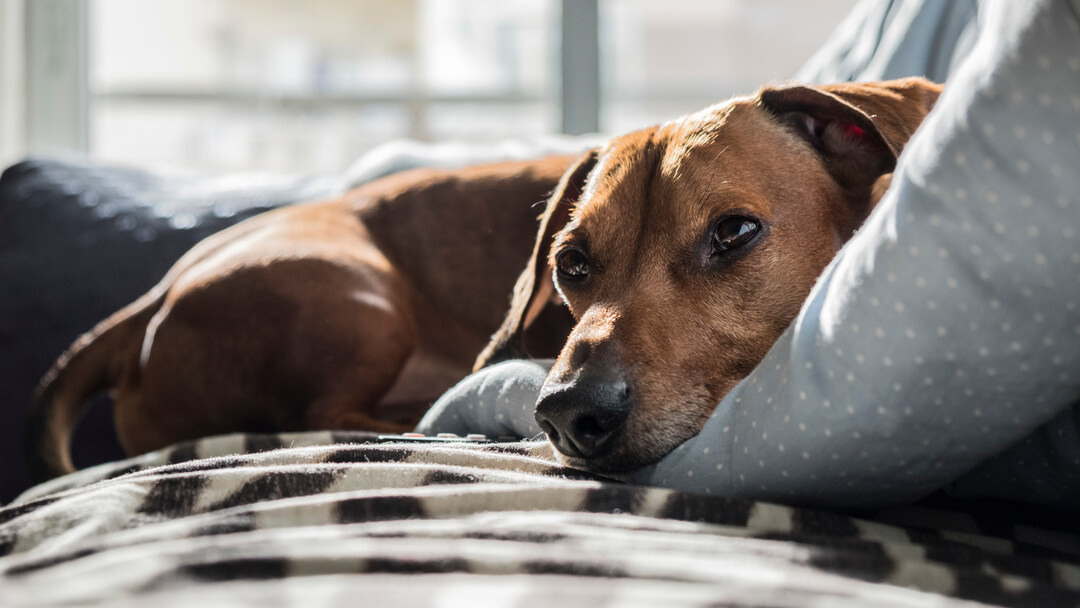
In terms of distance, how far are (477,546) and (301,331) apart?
1312mm

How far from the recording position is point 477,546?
70cm

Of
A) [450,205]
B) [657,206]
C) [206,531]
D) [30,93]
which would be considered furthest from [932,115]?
[30,93]

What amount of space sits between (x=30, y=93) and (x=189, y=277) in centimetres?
287

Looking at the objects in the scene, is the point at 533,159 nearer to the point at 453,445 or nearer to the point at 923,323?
the point at 453,445

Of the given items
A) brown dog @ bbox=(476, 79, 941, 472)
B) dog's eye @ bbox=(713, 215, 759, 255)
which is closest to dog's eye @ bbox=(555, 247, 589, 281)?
brown dog @ bbox=(476, 79, 941, 472)

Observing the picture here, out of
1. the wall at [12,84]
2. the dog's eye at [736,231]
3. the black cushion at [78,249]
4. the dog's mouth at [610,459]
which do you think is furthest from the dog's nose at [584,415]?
the wall at [12,84]

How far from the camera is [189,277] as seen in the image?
6.76 feet

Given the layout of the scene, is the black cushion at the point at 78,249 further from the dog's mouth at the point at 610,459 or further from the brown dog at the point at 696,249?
the dog's mouth at the point at 610,459

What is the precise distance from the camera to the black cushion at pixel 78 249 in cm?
218

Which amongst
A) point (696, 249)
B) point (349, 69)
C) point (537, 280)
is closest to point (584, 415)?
point (696, 249)

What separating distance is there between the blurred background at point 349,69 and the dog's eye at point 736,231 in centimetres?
260

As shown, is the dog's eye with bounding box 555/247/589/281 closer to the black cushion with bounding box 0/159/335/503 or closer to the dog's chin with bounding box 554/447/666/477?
the dog's chin with bounding box 554/447/666/477

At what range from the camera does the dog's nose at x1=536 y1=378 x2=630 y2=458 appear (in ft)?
3.58

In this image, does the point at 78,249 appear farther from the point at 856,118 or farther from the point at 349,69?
the point at 349,69
